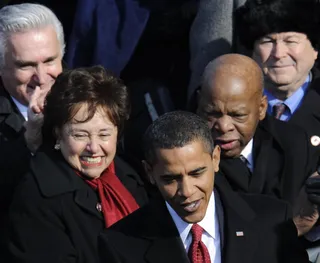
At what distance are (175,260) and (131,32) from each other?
1.76 metres

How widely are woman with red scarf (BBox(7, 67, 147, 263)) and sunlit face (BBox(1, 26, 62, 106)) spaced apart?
41 centimetres

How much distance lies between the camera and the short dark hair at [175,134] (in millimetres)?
4332

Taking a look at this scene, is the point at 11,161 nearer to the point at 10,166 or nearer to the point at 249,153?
the point at 10,166

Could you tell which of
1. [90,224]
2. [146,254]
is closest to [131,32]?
[90,224]

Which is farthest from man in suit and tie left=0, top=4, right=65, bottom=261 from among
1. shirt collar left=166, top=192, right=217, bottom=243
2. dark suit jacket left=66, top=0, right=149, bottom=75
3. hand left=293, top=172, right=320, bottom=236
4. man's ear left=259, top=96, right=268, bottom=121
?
hand left=293, top=172, right=320, bottom=236

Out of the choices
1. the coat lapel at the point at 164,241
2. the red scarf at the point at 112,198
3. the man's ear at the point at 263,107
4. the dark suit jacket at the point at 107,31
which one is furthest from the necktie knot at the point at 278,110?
the coat lapel at the point at 164,241

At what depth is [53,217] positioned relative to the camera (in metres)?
4.71

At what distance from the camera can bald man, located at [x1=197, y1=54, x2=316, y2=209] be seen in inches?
198

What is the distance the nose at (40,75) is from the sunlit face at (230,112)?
0.74 meters

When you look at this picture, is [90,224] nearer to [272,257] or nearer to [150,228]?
[150,228]

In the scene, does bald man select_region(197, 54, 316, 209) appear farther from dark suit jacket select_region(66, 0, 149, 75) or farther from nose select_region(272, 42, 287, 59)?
dark suit jacket select_region(66, 0, 149, 75)

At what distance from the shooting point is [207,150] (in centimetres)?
438

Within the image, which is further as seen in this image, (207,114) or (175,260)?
(207,114)

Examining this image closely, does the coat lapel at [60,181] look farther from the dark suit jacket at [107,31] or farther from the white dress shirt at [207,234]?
the dark suit jacket at [107,31]
